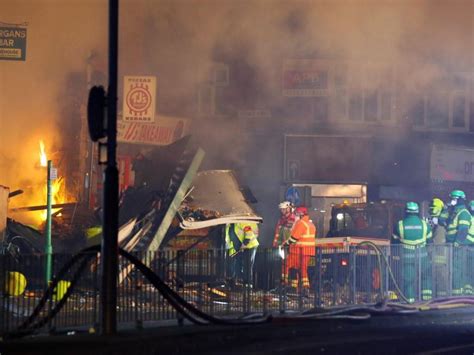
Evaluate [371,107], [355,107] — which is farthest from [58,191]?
[371,107]

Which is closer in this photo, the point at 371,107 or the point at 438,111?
the point at 371,107

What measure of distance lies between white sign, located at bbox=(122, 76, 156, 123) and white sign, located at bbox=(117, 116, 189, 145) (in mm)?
1404

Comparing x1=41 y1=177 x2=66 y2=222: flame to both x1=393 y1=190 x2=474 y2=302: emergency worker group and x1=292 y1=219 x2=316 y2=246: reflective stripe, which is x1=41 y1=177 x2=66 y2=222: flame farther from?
x1=393 y1=190 x2=474 y2=302: emergency worker group

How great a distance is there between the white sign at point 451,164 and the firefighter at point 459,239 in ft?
21.2

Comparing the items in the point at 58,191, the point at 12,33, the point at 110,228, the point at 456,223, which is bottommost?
the point at 456,223

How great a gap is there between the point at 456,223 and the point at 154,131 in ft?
22.7

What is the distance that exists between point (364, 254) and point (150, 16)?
410 centimetres

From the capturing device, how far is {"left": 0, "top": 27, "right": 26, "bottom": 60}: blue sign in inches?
433

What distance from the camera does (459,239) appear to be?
10.0 meters

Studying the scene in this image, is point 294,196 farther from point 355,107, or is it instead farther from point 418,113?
point 418,113

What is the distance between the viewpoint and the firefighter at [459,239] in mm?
9438

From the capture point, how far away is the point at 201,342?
6.45 metres

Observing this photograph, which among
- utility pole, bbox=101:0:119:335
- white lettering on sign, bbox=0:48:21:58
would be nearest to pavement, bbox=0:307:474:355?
utility pole, bbox=101:0:119:335

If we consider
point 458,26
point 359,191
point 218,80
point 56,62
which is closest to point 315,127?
point 359,191
